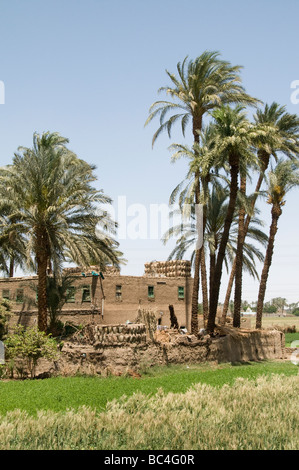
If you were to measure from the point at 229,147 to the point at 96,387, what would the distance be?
49.6 ft

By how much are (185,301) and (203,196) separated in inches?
410

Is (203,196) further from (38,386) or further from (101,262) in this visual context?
(38,386)

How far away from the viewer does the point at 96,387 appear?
17.7 m

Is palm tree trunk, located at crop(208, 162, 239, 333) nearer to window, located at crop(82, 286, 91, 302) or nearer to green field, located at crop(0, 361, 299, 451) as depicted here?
window, located at crop(82, 286, 91, 302)

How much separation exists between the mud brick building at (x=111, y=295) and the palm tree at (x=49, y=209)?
505 centimetres

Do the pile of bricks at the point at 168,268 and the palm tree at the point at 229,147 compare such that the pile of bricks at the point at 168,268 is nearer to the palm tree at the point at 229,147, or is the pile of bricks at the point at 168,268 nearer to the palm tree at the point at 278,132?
the palm tree at the point at 278,132

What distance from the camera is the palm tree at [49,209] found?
27.0 m

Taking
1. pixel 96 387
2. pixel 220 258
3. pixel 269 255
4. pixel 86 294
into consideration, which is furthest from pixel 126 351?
pixel 269 255

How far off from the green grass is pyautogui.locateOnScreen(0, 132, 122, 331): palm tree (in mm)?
7506

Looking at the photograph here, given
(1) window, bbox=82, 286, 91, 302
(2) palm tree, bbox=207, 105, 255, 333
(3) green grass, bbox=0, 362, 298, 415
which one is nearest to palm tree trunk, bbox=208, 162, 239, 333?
(2) palm tree, bbox=207, 105, 255, 333

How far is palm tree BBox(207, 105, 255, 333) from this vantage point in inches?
1092

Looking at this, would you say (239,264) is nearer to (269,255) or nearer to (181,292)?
(269,255)

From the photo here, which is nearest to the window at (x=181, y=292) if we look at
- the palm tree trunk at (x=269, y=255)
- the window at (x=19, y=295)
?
the palm tree trunk at (x=269, y=255)
